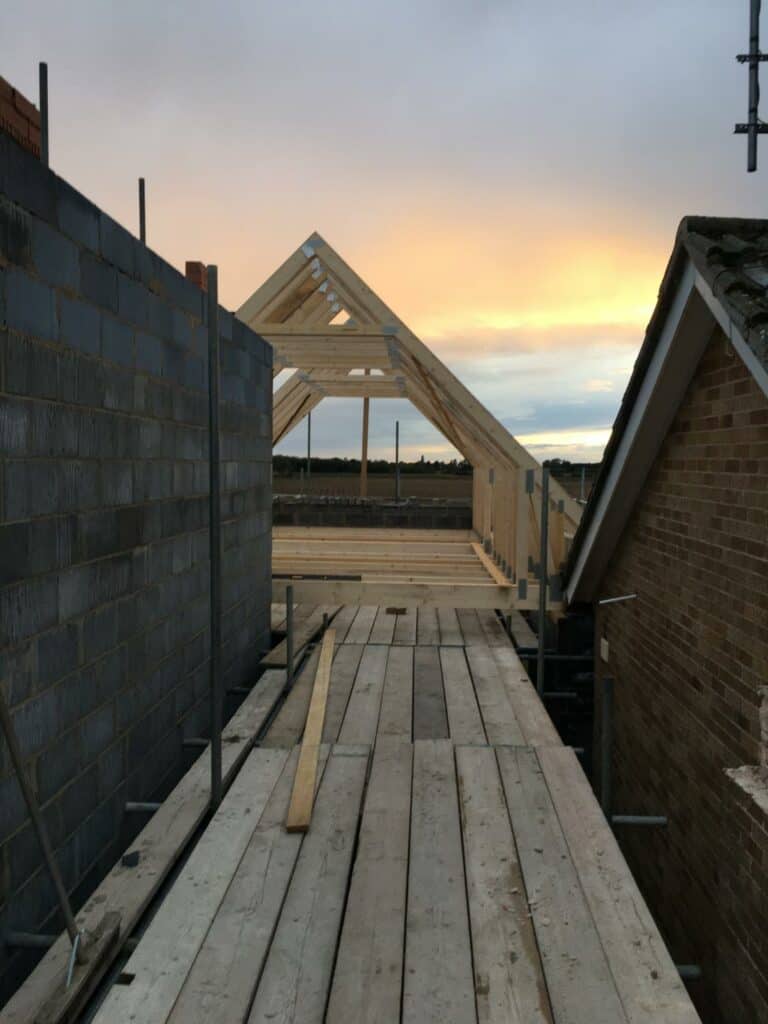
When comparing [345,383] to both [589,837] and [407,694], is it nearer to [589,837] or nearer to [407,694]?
[407,694]

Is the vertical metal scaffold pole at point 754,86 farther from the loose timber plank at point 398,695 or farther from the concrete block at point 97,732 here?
the concrete block at point 97,732

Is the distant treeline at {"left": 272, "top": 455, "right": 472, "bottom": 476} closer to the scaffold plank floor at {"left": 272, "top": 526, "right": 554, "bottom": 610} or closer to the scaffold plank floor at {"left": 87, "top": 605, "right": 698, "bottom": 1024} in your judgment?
the scaffold plank floor at {"left": 272, "top": 526, "right": 554, "bottom": 610}

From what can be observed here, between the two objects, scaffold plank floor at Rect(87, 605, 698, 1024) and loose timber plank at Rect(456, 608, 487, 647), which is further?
loose timber plank at Rect(456, 608, 487, 647)

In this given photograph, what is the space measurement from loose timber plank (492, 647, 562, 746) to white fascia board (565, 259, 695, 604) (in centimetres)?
111

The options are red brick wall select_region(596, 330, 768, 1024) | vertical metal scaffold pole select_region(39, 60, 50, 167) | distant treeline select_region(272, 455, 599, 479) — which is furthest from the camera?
distant treeline select_region(272, 455, 599, 479)

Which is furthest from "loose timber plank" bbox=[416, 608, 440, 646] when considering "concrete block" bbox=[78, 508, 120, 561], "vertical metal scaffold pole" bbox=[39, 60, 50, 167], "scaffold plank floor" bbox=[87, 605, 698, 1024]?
"vertical metal scaffold pole" bbox=[39, 60, 50, 167]

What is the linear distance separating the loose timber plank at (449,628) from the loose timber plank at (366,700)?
62 centimetres

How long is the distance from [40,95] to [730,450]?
4.05m

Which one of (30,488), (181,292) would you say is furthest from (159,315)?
(30,488)

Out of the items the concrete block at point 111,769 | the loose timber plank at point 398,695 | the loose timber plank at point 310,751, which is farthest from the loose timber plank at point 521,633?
Answer: the concrete block at point 111,769

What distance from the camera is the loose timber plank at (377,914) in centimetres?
227

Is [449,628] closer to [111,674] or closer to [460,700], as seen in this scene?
[460,700]

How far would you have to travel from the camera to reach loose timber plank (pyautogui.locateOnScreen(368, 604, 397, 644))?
6.80 metres

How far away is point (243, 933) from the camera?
2594 mm
